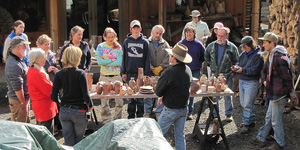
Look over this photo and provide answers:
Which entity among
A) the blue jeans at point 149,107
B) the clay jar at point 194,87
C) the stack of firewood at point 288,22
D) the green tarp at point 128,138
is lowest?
the blue jeans at point 149,107

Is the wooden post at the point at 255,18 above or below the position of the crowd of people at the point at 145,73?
above

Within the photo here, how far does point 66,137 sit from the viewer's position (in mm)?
4512

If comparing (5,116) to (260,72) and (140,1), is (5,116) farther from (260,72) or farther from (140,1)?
(140,1)

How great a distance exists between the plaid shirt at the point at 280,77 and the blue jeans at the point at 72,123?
2.82 m

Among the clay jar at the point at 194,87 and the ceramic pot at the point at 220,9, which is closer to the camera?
the clay jar at the point at 194,87

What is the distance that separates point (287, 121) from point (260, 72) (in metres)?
1.46

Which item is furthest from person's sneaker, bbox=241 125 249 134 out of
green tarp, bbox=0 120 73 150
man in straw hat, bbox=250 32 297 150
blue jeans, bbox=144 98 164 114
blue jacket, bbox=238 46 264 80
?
green tarp, bbox=0 120 73 150

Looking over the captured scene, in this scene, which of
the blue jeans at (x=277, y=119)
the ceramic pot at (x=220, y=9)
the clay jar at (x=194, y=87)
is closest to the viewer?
the blue jeans at (x=277, y=119)

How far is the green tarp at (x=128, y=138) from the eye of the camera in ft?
8.13

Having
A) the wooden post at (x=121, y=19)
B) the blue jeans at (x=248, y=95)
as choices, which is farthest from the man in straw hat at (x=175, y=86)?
the wooden post at (x=121, y=19)

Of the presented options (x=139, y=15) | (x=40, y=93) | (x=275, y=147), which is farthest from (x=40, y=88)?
(x=139, y=15)

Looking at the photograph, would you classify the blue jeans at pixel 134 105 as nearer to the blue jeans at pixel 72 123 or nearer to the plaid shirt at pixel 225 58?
the plaid shirt at pixel 225 58

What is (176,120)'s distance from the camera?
4.82m

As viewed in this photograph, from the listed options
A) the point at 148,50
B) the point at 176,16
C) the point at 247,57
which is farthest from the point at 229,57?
the point at 176,16
